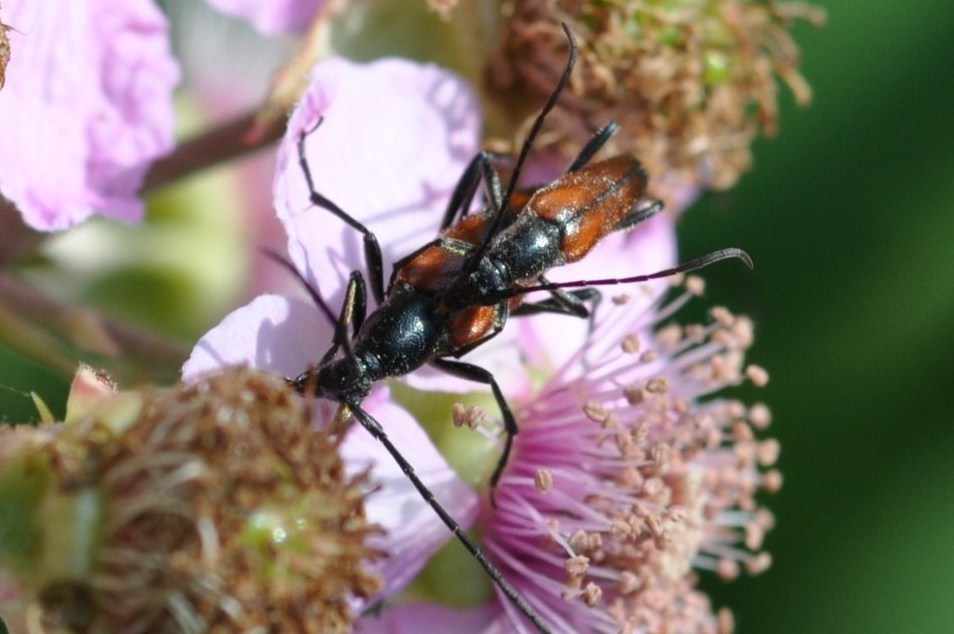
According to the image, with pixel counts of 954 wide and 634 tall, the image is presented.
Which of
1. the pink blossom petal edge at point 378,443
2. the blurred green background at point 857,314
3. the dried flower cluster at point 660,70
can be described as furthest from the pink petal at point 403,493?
the blurred green background at point 857,314

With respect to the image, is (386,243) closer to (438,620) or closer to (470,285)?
(470,285)

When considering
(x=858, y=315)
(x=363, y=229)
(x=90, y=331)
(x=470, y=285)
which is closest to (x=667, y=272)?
(x=470, y=285)

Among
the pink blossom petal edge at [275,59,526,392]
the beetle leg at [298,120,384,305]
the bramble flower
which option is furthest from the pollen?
the bramble flower

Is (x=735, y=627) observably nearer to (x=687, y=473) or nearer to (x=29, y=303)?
(x=687, y=473)

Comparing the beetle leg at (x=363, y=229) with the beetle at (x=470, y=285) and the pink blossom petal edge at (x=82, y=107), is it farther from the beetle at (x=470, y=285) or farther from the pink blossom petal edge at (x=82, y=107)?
the pink blossom petal edge at (x=82, y=107)

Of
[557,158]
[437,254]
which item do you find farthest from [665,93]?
[437,254]
